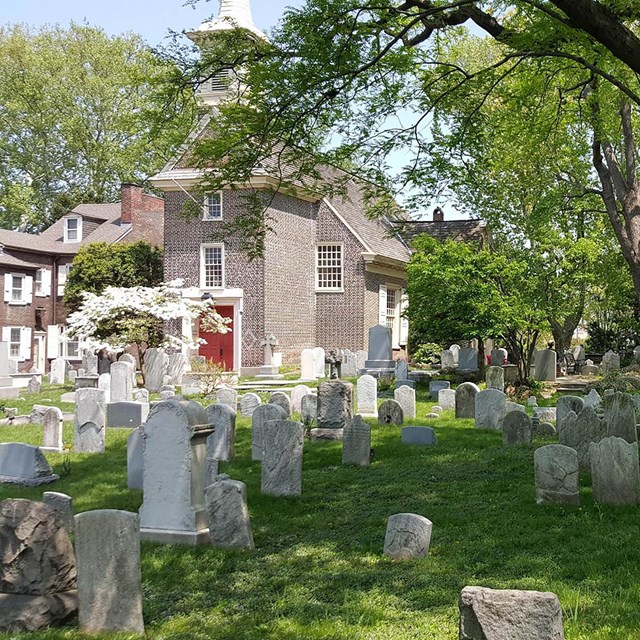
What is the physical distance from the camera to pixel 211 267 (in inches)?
1352

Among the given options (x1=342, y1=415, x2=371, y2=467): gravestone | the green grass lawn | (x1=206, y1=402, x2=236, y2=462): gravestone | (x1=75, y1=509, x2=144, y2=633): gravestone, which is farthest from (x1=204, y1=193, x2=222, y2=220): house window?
(x1=75, y1=509, x2=144, y2=633): gravestone

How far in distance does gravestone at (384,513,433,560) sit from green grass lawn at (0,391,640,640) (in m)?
0.13

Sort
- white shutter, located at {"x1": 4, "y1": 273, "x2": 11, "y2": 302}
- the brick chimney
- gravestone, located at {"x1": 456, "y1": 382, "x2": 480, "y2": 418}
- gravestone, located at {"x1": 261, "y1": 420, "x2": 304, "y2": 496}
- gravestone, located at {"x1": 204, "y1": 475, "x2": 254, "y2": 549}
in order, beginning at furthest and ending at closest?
the brick chimney
white shutter, located at {"x1": 4, "y1": 273, "x2": 11, "y2": 302}
gravestone, located at {"x1": 456, "y1": 382, "x2": 480, "y2": 418}
gravestone, located at {"x1": 261, "y1": 420, "x2": 304, "y2": 496}
gravestone, located at {"x1": 204, "y1": 475, "x2": 254, "y2": 549}

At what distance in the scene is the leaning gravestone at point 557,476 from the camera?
895cm

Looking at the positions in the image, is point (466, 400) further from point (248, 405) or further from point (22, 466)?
point (22, 466)

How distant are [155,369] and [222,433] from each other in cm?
1583

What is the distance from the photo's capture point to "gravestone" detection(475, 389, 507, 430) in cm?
1549

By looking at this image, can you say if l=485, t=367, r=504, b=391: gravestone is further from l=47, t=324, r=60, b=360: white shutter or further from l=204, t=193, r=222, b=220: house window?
l=47, t=324, r=60, b=360: white shutter

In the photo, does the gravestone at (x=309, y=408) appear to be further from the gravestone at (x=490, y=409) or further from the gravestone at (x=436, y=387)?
the gravestone at (x=436, y=387)

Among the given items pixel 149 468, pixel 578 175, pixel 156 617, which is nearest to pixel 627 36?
pixel 149 468

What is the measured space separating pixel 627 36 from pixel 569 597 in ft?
19.5

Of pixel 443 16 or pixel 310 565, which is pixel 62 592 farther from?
pixel 443 16

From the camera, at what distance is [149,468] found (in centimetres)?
851

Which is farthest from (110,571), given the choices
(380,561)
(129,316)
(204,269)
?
(204,269)
